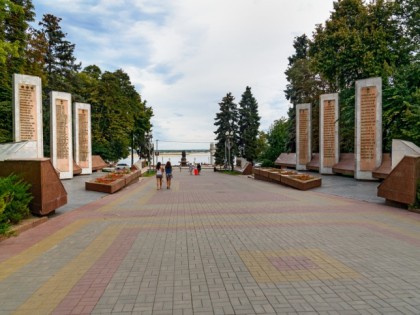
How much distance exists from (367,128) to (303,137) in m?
9.14

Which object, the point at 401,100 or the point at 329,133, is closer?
the point at 401,100

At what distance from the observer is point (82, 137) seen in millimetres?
29188

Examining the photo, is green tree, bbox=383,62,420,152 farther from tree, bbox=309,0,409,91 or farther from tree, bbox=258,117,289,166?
tree, bbox=258,117,289,166

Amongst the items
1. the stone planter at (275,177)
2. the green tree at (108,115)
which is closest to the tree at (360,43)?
the stone planter at (275,177)

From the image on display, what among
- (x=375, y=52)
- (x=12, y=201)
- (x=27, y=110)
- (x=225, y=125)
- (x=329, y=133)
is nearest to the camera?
(x=12, y=201)

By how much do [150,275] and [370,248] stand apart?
409 cm

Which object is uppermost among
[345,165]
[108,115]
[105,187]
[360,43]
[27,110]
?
[360,43]

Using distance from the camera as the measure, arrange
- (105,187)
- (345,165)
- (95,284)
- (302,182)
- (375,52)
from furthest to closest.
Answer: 1. (345,165)
2. (375,52)
3. (302,182)
4. (105,187)
5. (95,284)

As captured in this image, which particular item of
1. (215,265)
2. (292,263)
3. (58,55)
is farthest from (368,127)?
(58,55)

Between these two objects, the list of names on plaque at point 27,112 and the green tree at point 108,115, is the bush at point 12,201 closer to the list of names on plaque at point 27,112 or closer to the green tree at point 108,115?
the list of names on plaque at point 27,112

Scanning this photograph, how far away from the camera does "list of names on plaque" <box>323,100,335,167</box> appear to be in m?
25.1

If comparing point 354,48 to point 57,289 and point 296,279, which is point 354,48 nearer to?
point 296,279

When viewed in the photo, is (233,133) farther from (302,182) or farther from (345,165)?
(302,182)

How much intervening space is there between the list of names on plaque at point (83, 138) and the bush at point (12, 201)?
20.8m
